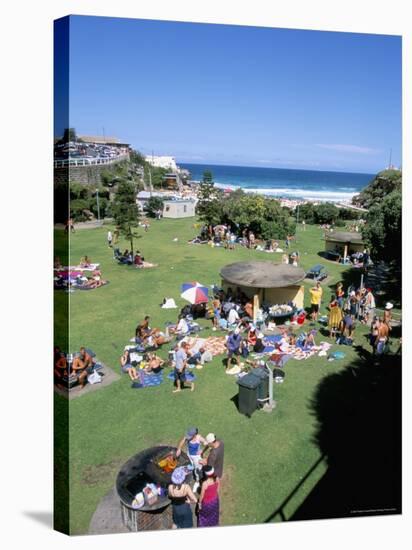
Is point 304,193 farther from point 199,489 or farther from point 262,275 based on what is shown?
point 199,489

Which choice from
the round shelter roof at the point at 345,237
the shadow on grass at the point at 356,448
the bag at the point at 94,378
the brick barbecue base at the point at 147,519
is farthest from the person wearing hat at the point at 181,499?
the round shelter roof at the point at 345,237

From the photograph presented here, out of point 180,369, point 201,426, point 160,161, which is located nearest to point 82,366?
point 180,369

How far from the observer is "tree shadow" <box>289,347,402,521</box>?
823 cm

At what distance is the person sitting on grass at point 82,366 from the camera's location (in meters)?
10.4

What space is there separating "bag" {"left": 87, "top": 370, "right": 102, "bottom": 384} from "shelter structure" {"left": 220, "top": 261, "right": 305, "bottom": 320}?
18.8 ft

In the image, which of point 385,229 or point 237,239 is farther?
point 237,239

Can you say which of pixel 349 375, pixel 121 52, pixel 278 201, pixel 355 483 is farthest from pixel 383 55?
pixel 278 201

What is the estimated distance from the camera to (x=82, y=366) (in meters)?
10.5

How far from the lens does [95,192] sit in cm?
1341

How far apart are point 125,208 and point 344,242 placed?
1054cm

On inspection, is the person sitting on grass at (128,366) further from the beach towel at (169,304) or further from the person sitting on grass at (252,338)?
the beach towel at (169,304)

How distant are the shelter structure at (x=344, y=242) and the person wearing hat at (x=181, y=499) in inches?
679

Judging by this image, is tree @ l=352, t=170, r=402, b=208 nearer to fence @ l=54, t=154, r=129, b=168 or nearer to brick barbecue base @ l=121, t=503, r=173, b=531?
fence @ l=54, t=154, r=129, b=168

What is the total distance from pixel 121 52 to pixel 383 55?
5.09 meters
